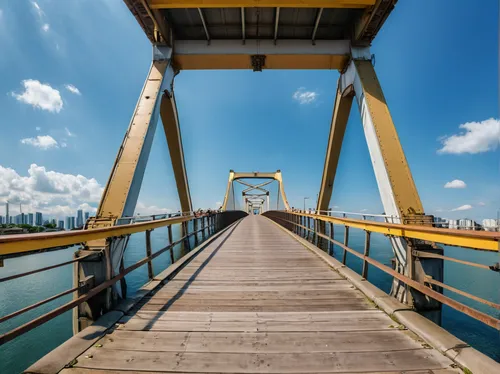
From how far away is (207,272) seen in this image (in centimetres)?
462

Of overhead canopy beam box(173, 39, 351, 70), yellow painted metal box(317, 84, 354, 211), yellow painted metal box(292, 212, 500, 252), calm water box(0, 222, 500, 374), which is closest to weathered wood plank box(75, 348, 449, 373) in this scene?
yellow painted metal box(292, 212, 500, 252)

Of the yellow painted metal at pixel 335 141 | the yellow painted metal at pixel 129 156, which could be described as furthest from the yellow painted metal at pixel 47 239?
the yellow painted metal at pixel 335 141

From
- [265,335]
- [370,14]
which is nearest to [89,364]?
[265,335]

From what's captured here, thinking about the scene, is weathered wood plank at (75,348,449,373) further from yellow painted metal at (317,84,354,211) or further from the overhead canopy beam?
the overhead canopy beam

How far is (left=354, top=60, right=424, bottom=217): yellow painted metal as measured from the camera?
4680 mm

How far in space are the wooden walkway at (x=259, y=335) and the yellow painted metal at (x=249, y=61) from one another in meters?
7.12

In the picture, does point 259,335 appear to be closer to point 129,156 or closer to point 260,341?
point 260,341

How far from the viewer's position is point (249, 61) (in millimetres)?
8219

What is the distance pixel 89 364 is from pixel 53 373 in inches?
9.0

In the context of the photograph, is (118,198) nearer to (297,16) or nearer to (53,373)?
(53,373)

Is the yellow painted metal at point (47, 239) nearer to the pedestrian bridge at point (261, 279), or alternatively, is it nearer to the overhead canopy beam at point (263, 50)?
the pedestrian bridge at point (261, 279)

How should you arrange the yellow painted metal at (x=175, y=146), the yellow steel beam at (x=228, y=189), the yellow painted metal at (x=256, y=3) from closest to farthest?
the yellow painted metal at (x=256, y=3) → the yellow painted metal at (x=175, y=146) → the yellow steel beam at (x=228, y=189)

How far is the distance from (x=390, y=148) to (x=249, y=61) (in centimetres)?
545

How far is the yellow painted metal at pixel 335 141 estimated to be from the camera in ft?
29.8
